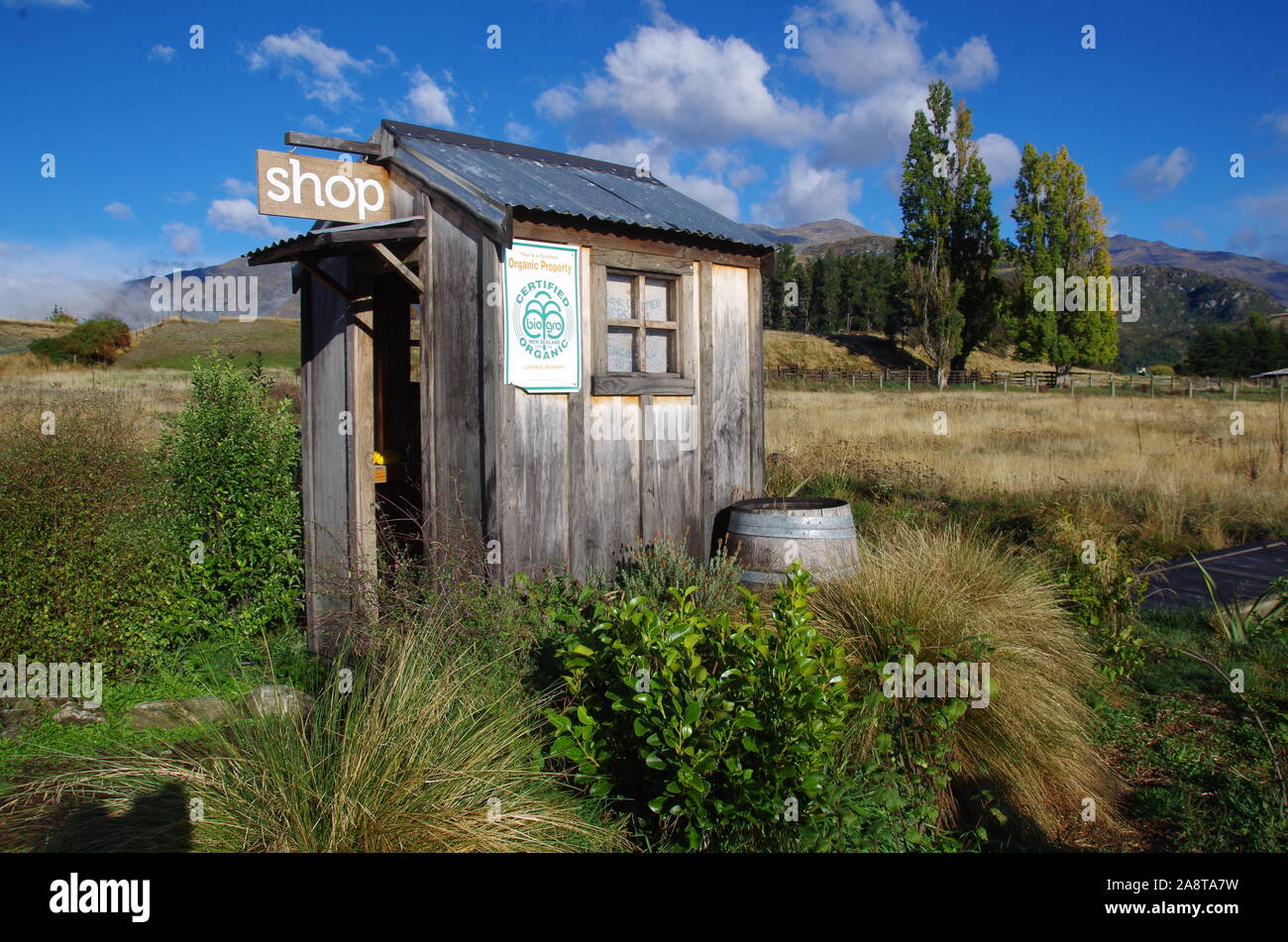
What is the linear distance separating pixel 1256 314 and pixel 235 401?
8150 centimetres

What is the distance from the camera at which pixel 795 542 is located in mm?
5762

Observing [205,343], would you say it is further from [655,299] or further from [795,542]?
[795,542]

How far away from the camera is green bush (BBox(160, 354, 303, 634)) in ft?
20.1

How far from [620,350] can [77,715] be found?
12.4 ft

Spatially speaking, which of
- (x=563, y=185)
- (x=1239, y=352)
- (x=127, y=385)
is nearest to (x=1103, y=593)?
(x=563, y=185)

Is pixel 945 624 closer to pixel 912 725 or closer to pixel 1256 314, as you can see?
pixel 912 725

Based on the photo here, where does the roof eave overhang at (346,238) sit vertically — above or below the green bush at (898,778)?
above

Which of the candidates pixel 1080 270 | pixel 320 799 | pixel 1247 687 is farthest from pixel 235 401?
pixel 1080 270

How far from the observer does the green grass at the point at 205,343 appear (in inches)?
1504

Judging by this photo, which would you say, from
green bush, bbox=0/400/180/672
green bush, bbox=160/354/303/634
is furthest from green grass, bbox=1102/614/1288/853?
green bush, bbox=160/354/303/634

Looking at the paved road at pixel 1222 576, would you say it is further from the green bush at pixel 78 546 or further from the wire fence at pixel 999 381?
the wire fence at pixel 999 381

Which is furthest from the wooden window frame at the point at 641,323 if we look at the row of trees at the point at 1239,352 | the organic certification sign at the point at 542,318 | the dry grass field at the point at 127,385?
the row of trees at the point at 1239,352

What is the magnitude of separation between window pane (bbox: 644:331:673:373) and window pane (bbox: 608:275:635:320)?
0.23m

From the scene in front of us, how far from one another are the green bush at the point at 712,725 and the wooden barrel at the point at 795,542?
6.61 ft
